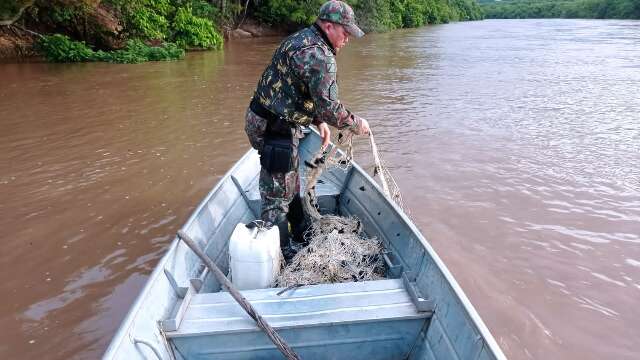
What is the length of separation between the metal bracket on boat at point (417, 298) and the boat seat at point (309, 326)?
3 centimetres

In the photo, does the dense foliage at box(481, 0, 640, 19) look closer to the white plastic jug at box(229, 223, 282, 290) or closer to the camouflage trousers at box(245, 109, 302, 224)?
the camouflage trousers at box(245, 109, 302, 224)

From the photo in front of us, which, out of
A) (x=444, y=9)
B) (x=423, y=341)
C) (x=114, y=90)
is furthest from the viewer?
(x=444, y=9)

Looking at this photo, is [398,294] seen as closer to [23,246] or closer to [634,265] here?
[634,265]

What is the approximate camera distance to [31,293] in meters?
4.02

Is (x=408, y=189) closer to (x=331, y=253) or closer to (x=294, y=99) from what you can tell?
(x=331, y=253)

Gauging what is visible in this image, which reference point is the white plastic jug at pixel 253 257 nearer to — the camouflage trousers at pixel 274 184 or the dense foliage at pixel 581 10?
the camouflage trousers at pixel 274 184

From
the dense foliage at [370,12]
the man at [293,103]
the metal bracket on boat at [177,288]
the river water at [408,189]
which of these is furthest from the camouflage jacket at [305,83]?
the dense foliage at [370,12]

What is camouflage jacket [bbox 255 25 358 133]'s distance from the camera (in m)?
3.08

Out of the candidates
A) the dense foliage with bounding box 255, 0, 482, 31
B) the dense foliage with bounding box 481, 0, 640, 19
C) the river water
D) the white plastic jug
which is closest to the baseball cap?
the white plastic jug

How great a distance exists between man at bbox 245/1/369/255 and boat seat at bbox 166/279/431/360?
103 centimetres

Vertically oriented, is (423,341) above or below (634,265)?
above

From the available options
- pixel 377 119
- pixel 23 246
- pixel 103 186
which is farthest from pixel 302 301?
pixel 377 119

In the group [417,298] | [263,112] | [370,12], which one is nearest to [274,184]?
[263,112]

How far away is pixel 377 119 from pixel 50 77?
9.14 m
